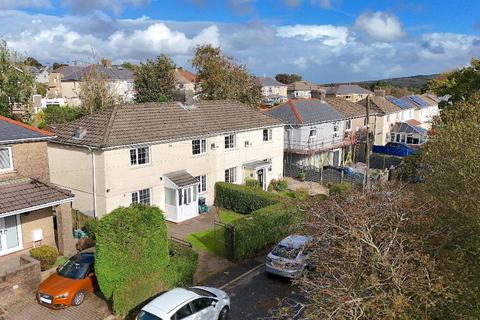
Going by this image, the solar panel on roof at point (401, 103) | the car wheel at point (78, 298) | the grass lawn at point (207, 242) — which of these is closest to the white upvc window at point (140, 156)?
the grass lawn at point (207, 242)

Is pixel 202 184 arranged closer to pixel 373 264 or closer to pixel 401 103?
pixel 373 264

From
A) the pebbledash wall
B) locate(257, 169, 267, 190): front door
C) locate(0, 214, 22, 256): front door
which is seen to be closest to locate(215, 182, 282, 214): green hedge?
the pebbledash wall

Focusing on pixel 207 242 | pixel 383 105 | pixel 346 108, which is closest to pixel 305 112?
pixel 346 108

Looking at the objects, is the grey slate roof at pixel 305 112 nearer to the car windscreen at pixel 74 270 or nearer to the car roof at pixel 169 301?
the car windscreen at pixel 74 270

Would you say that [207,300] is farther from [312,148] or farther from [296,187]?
[312,148]

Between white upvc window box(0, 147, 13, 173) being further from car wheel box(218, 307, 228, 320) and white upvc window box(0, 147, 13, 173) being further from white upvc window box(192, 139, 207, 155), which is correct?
car wheel box(218, 307, 228, 320)

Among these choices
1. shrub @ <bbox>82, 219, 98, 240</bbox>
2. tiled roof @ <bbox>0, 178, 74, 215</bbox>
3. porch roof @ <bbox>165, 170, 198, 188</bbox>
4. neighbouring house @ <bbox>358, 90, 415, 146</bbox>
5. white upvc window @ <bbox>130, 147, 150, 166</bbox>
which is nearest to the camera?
tiled roof @ <bbox>0, 178, 74, 215</bbox>

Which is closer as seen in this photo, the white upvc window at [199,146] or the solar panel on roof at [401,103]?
the white upvc window at [199,146]
